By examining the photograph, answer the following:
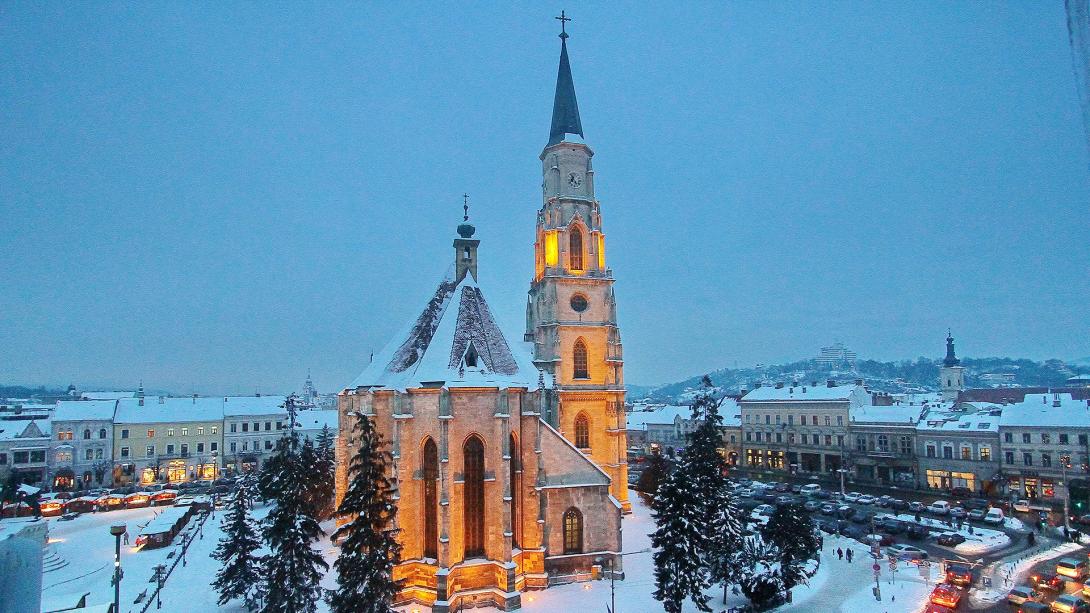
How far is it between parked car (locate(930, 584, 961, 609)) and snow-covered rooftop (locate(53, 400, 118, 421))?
3151 inches

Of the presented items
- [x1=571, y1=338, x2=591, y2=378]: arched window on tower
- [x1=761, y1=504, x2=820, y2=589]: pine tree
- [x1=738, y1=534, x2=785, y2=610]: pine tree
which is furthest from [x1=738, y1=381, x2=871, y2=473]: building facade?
[x1=738, y1=534, x2=785, y2=610]: pine tree

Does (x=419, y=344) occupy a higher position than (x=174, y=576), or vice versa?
(x=419, y=344)

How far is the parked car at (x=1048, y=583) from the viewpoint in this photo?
3145cm

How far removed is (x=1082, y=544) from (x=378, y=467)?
45080 millimetres

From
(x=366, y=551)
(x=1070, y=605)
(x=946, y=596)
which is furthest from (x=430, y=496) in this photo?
(x=1070, y=605)

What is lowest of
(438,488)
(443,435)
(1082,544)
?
(1082,544)

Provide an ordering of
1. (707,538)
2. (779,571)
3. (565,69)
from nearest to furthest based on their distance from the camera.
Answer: (707,538) → (779,571) → (565,69)

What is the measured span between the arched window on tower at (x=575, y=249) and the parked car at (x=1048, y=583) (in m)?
32.5

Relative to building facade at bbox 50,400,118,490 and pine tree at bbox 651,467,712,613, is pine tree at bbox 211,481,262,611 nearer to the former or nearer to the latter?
pine tree at bbox 651,467,712,613

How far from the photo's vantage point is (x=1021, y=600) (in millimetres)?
29141

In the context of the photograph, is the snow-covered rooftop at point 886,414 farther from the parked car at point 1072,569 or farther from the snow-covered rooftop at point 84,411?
the snow-covered rooftop at point 84,411

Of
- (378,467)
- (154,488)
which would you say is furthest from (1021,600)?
(154,488)

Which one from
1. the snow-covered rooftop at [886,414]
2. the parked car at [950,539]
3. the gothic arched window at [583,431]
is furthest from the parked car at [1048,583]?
the snow-covered rooftop at [886,414]

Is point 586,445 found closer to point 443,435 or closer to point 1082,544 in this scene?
point 443,435
